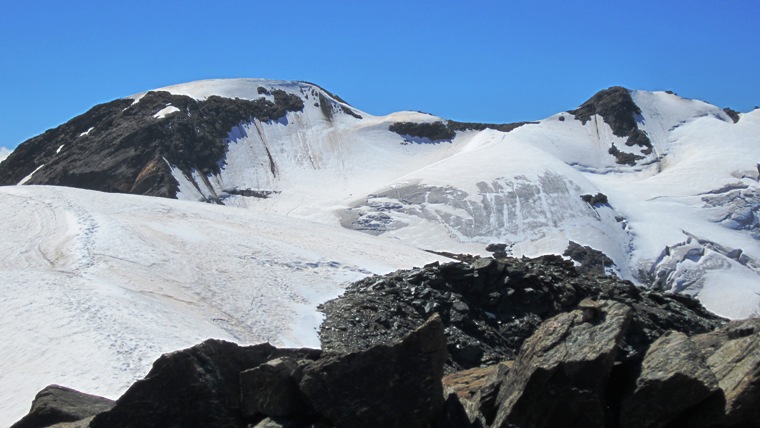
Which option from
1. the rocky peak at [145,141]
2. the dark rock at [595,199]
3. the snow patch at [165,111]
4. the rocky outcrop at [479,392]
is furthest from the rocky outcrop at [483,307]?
the snow patch at [165,111]

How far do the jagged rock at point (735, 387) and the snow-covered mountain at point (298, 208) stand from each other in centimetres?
1532

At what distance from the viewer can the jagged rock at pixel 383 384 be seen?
563 inches

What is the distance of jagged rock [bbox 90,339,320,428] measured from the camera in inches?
581

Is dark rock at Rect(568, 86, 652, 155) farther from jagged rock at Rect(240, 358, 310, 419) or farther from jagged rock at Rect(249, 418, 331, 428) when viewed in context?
jagged rock at Rect(249, 418, 331, 428)

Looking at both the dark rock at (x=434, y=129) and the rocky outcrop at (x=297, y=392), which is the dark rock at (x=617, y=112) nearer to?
the dark rock at (x=434, y=129)

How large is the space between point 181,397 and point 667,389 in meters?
8.44

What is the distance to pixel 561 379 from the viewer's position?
14.1 metres

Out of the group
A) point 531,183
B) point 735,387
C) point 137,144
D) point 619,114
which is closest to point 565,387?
point 735,387

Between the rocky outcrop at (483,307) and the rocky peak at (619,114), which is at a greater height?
the rocky peak at (619,114)

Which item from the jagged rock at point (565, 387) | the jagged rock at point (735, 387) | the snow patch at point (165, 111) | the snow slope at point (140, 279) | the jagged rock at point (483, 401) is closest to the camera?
the jagged rock at point (735, 387)

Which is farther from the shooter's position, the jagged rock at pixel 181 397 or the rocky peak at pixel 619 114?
the rocky peak at pixel 619 114

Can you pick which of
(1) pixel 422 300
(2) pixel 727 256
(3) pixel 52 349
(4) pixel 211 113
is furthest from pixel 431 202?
(3) pixel 52 349

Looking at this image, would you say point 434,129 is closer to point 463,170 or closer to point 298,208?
point 463,170

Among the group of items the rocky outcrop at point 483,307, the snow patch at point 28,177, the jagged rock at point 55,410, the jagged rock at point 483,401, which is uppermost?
the snow patch at point 28,177
